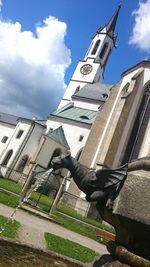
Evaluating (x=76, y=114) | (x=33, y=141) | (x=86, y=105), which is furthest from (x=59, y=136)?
(x=86, y=105)

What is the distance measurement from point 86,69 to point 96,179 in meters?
45.7

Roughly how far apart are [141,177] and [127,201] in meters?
0.25

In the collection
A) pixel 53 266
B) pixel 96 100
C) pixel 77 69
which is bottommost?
pixel 53 266

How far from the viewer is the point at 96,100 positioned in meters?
40.5

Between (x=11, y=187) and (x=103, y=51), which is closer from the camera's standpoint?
(x=11, y=187)

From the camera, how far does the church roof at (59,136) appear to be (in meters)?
34.4

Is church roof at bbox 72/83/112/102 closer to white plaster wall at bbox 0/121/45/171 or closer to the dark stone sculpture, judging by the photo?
white plaster wall at bbox 0/121/45/171

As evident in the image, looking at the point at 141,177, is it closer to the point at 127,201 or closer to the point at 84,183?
the point at 127,201

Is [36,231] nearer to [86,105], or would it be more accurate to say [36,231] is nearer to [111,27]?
[86,105]

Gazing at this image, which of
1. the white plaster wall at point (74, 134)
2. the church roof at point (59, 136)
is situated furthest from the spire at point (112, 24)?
the church roof at point (59, 136)

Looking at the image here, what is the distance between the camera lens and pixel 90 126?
119 ft

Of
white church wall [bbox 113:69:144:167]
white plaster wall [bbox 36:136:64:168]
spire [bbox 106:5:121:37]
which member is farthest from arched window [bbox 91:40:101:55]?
white church wall [bbox 113:69:144:167]

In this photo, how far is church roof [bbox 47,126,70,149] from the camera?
34406 millimetres

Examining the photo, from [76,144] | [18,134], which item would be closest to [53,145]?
[76,144]
